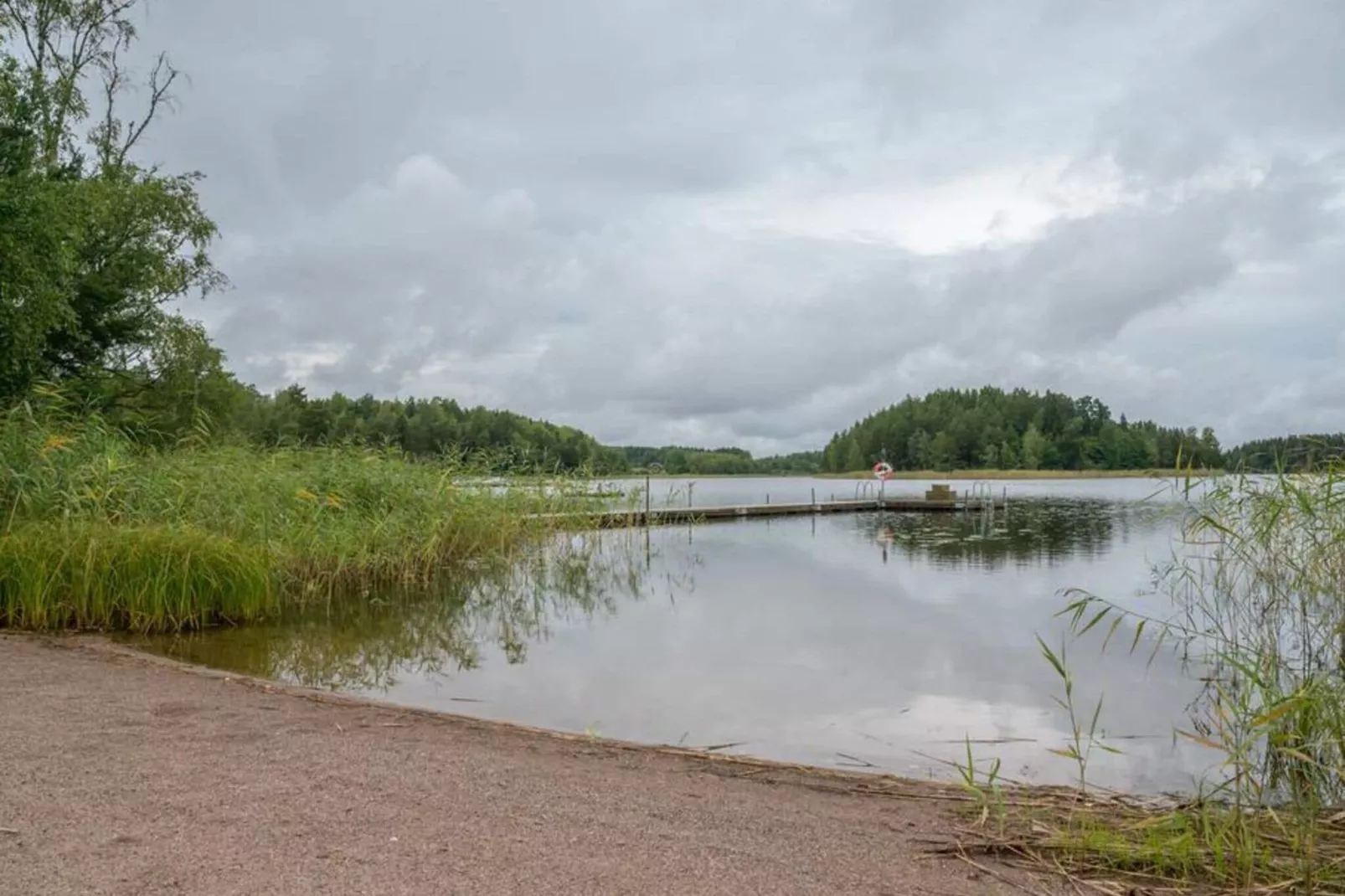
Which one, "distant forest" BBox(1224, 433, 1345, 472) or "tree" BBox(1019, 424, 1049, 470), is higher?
"tree" BBox(1019, 424, 1049, 470)

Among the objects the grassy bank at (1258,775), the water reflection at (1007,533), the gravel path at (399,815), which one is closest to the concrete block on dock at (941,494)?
the water reflection at (1007,533)

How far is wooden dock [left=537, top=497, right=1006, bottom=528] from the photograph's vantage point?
66.7 ft

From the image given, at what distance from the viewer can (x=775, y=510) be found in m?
32.8

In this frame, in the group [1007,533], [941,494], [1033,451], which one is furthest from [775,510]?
[1033,451]

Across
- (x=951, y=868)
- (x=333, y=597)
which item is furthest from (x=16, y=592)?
(x=951, y=868)

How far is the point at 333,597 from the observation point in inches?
448

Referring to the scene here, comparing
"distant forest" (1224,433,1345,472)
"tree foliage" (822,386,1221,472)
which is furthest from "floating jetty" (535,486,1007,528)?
"tree foliage" (822,386,1221,472)

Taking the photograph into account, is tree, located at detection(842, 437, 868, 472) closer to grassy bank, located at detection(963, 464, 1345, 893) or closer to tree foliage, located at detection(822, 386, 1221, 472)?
tree foliage, located at detection(822, 386, 1221, 472)

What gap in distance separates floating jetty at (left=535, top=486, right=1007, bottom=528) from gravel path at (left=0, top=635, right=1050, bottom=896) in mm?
13384

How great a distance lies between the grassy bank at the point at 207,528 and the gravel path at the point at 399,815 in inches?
131

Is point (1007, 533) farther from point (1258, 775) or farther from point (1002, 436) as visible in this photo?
point (1002, 436)

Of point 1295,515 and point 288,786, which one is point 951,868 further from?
point 1295,515

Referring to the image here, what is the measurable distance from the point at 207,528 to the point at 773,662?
6580 mm

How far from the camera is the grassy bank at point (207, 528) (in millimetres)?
8156
